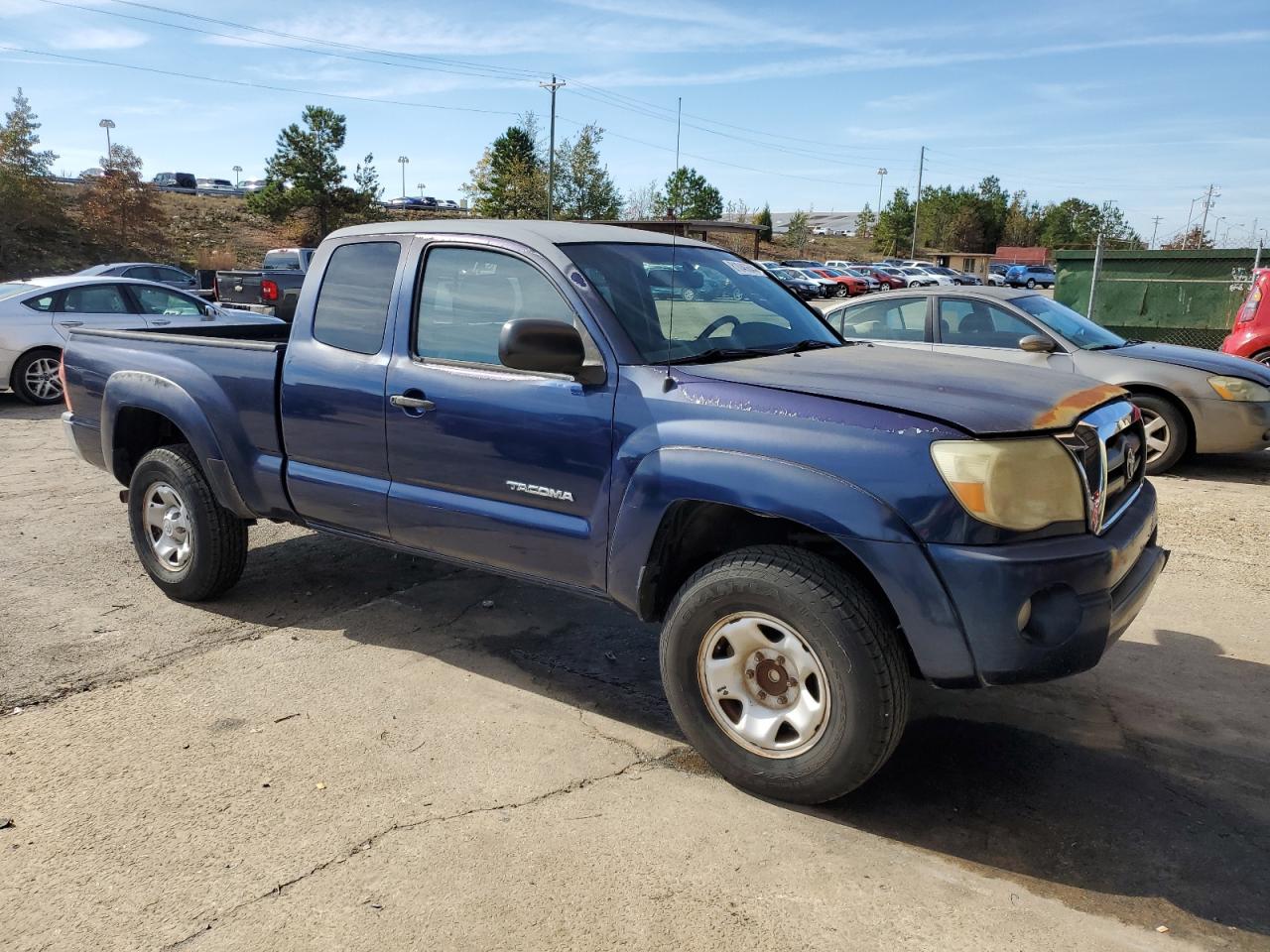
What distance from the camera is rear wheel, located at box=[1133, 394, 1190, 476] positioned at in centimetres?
802

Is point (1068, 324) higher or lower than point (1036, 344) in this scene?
higher

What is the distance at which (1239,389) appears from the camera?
780cm

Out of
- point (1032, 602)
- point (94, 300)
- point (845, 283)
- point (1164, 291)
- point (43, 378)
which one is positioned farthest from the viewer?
point (845, 283)

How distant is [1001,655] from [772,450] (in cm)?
92

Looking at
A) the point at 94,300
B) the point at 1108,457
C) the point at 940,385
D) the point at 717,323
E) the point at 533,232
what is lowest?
the point at 94,300

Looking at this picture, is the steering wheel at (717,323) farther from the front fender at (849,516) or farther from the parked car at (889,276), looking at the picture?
the parked car at (889,276)

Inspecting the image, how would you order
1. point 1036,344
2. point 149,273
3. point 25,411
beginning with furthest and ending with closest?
point 149,273 < point 25,411 < point 1036,344

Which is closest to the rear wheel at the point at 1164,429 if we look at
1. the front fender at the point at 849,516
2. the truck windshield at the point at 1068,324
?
the truck windshield at the point at 1068,324

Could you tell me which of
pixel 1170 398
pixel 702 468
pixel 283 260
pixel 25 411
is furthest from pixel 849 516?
pixel 283 260

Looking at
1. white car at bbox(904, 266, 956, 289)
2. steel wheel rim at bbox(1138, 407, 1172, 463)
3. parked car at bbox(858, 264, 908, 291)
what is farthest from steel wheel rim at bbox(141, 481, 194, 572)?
white car at bbox(904, 266, 956, 289)

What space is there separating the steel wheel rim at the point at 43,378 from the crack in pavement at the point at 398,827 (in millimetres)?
10761

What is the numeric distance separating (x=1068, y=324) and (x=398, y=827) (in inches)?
295

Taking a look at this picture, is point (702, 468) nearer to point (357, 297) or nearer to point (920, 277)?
point (357, 297)

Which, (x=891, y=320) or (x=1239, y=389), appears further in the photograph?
(x=891, y=320)
